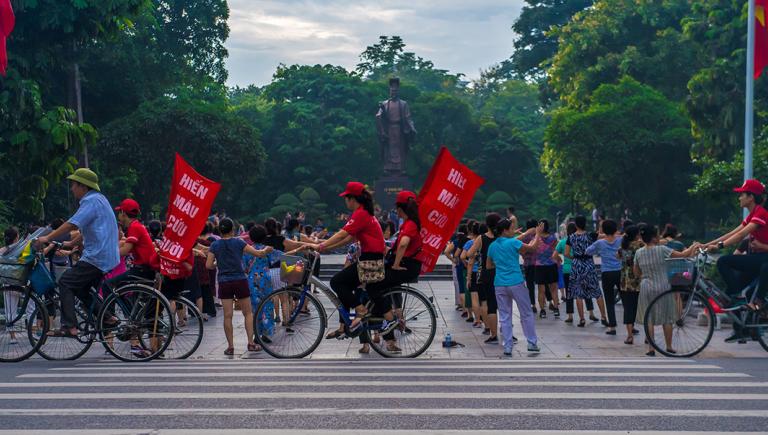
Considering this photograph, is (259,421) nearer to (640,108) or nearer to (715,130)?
(715,130)

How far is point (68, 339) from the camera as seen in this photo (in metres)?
11.3

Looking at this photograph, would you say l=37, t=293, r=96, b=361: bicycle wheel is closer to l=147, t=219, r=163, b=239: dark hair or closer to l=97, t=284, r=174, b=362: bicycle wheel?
l=97, t=284, r=174, b=362: bicycle wheel

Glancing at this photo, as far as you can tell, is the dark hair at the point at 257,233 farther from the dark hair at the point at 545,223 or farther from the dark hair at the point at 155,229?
the dark hair at the point at 545,223

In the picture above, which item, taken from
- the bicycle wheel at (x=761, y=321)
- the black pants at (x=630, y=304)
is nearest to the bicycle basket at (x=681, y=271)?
the bicycle wheel at (x=761, y=321)

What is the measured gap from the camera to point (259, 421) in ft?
23.0

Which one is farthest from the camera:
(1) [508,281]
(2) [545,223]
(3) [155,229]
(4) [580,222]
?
(2) [545,223]

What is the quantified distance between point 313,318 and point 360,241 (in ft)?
3.23

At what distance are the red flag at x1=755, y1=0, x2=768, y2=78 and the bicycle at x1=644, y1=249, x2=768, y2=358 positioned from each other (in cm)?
1210

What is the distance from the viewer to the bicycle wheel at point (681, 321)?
11492mm

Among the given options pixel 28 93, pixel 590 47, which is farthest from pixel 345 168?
pixel 28 93

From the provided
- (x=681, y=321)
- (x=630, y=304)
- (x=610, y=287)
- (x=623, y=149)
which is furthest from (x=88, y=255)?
(x=623, y=149)

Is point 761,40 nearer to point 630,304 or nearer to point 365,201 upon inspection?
point 630,304

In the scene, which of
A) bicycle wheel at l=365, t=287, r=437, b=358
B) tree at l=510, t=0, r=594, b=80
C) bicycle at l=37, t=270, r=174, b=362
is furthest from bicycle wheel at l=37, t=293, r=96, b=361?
tree at l=510, t=0, r=594, b=80

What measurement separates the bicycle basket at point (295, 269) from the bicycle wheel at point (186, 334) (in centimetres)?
105
